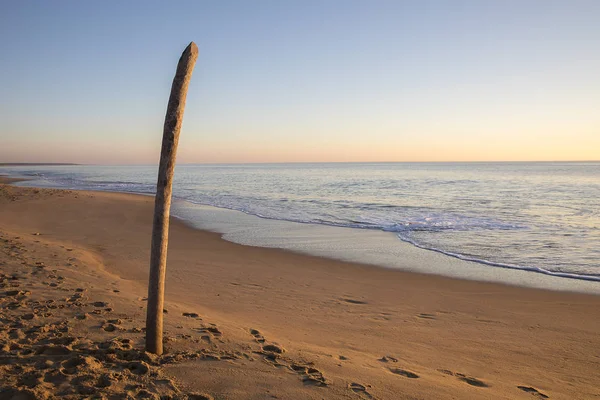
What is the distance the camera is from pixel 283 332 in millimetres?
5746

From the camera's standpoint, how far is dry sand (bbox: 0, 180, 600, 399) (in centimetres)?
387

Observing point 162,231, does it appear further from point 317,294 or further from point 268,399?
point 317,294

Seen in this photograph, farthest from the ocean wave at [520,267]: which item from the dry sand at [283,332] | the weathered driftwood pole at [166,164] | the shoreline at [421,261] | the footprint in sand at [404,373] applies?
the weathered driftwood pole at [166,164]

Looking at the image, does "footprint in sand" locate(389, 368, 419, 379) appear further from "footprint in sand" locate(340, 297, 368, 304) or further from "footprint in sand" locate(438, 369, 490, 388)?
"footprint in sand" locate(340, 297, 368, 304)

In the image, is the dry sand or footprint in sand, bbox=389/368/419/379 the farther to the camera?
footprint in sand, bbox=389/368/419/379

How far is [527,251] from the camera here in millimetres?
11984

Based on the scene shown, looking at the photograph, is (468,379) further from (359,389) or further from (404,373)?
(359,389)

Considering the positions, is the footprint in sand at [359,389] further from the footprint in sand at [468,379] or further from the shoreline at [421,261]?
the shoreline at [421,261]

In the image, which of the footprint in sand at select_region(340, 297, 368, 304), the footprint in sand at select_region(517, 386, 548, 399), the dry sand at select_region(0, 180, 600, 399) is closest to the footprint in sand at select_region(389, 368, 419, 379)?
the dry sand at select_region(0, 180, 600, 399)

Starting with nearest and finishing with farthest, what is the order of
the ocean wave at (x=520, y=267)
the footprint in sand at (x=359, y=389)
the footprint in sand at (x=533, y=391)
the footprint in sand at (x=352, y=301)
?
the footprint in sand at (x=359, y=389)
the footprint in sand at (x=533, y=391)
the footprint in sand at (x=352, y=301)
the ocean wave at (x=520, y=267)

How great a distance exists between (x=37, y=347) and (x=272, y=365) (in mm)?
2471

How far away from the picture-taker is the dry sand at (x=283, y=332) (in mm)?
3869

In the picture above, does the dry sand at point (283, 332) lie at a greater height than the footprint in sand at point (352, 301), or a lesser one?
greater

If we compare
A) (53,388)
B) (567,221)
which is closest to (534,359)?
(53,388)
